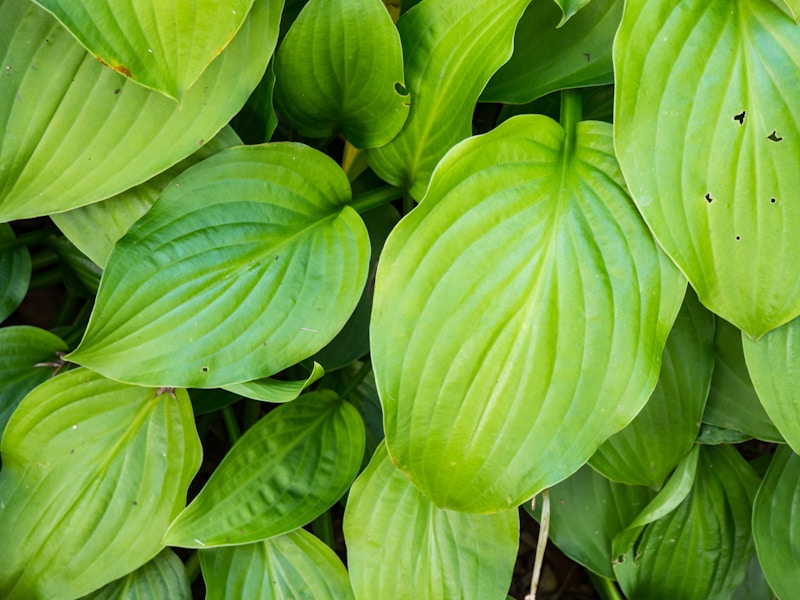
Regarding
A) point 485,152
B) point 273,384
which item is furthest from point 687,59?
point 273,384

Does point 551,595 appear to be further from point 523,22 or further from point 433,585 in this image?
point 523,22

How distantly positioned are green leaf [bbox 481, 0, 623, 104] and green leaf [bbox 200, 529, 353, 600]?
0.60 m

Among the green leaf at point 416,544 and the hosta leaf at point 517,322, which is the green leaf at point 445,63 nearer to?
the hosta leaf at point 517,322

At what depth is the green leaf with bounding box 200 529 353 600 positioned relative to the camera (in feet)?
2.78

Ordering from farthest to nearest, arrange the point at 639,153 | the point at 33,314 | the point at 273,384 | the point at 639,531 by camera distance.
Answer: the point at 33,314 → the point at 639,531 → the point at 273,384 → the point at 639,153

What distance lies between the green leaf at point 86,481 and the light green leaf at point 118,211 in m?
0.15

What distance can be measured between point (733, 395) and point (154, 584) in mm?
764

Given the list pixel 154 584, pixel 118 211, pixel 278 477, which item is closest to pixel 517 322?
pixel 278 477

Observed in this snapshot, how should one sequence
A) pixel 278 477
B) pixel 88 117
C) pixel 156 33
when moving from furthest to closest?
1. pixel 278 477
2. pixel 88 117
3. pixel 156 33

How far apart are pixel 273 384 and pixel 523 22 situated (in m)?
0.50

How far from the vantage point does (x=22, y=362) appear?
0.84 metres

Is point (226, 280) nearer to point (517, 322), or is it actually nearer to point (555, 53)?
point (517, 322)

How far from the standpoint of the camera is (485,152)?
2.17 feet

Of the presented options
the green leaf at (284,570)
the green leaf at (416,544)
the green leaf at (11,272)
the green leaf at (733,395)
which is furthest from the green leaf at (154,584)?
the green leaf at (733,395)
